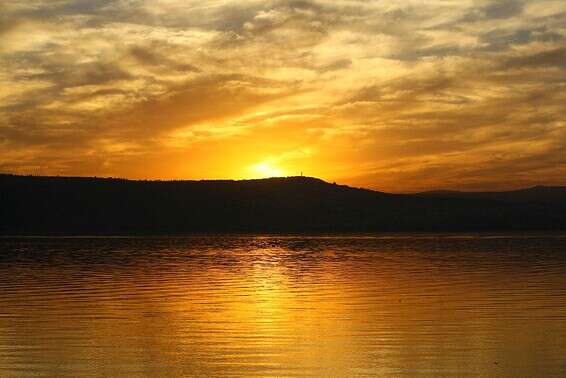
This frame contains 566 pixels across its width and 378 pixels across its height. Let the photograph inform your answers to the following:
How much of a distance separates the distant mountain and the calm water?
12082 centimetres

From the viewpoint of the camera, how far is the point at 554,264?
51.9 metres

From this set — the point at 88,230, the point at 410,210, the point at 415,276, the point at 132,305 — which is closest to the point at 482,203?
the point at 410,210

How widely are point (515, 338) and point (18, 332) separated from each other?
13785 mm

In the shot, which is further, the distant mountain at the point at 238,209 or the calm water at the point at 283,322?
the distant mountain at the point at 238,209

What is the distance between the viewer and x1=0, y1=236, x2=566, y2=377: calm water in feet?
59.3

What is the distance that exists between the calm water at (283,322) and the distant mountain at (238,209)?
120824 mm

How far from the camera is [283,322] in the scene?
981 inches

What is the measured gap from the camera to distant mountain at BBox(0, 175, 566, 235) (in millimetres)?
165875

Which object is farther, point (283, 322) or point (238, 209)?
point (238, 209)

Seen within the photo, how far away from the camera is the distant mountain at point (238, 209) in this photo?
544 feet

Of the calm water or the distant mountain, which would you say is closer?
the calm water

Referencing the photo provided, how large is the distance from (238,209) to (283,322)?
15204 cm

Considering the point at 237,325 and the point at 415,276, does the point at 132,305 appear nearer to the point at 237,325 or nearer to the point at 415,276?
the point at 237,325

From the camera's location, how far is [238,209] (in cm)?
17662
